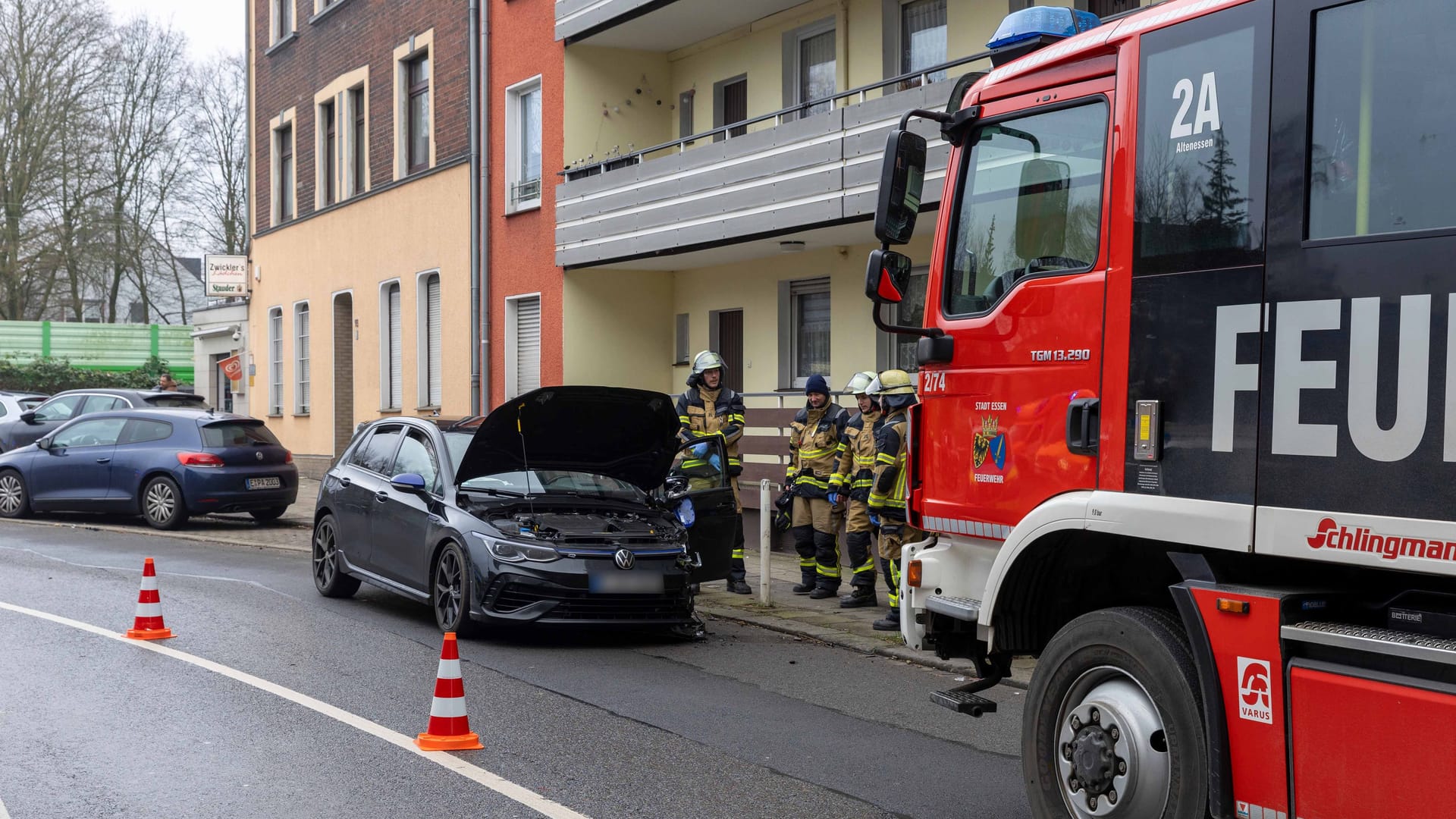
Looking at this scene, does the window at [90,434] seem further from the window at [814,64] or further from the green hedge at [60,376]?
the green hedge at [60,376]

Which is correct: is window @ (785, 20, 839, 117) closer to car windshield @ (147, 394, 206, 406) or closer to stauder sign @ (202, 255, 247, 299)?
car windshield @ (147, 394, 206, 406)

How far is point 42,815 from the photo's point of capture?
5.04 metres

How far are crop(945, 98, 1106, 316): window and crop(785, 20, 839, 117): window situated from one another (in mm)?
11146

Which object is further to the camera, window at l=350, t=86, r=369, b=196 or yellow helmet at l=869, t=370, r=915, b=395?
window at l=350, t=86, r=369, b=196

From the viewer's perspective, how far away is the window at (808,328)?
1652 cm

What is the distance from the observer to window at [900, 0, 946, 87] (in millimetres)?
14750

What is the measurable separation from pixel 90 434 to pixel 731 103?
938 centimetres

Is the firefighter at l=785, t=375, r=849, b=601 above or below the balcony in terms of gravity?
below

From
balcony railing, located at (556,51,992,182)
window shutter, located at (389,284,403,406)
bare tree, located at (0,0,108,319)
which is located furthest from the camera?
bare tree, located at (0,0,108,319)

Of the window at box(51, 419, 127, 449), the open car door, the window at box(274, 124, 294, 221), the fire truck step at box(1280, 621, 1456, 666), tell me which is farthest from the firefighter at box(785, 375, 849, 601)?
the window at box(274, 124, 294, 221)

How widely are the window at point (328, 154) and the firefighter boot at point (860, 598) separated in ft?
62.7

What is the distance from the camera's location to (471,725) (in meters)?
6.67

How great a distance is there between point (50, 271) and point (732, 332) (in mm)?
34920

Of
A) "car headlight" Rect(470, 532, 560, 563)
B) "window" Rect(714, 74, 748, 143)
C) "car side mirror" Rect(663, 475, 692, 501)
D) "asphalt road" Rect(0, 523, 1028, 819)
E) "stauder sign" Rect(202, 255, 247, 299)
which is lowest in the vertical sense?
"asphalt road" Rect(0, 523, 1028, 819)
